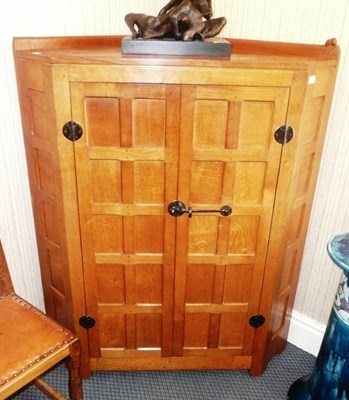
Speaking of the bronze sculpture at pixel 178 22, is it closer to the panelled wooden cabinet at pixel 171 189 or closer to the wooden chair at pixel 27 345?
A: the panelled wooden cabinet at pixel 171 189

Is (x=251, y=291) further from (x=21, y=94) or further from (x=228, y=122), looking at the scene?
(x=21, y=94)

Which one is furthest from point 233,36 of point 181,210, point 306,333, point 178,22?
point 306,333

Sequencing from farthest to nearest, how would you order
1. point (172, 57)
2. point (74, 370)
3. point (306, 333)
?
point (306, 333), point (74, 370), point (172, 57)

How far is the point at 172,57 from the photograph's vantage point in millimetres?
1503

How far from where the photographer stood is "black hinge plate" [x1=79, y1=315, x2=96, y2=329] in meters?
1.89

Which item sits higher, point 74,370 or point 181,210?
point 181,210

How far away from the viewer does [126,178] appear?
5.25 ft

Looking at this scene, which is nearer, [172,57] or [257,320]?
[172,57]

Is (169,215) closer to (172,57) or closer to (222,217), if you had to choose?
(222,217)

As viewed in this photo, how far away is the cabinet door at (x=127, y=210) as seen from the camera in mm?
1488

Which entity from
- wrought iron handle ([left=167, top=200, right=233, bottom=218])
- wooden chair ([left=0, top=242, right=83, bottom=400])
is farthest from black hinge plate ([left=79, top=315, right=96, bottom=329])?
wrought iron handle ([left=167, top=200, right=233, bottom=218])

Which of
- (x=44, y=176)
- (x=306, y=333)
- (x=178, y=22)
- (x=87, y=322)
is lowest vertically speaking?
(x=306, y=333)

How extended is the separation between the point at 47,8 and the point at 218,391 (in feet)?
6.40

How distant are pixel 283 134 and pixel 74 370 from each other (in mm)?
1210
